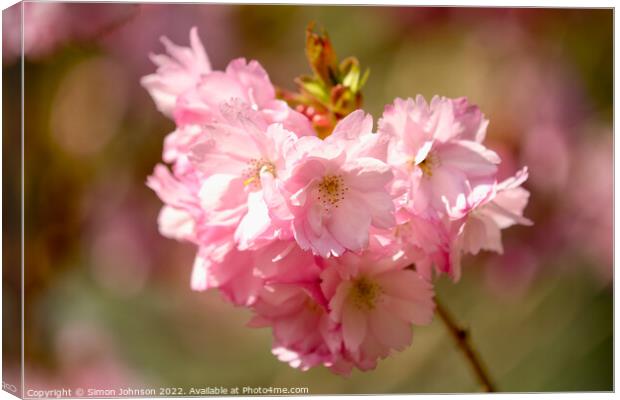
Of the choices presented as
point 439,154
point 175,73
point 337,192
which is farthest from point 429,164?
point 175,73

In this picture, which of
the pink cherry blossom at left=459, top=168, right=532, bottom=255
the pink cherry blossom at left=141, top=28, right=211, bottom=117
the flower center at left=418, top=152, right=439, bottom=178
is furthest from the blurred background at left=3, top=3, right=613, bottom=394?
the flower center at left=418, top=152, right=439, bottom=178

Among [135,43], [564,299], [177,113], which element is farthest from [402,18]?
[177,113]

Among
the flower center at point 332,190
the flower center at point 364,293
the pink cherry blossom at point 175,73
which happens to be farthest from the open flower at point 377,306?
the pink cherry blossom at point 175,73

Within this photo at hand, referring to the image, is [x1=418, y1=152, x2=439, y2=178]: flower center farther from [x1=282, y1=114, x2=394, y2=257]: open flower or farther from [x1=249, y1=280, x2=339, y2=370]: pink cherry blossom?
[x1=249, y1=280, x2=339, y2=370]: pink cherry blossom

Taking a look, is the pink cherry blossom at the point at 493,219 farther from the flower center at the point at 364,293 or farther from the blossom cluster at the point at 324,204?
the flower center at the point at 364,293

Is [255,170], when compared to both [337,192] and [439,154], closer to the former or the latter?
[337,192]

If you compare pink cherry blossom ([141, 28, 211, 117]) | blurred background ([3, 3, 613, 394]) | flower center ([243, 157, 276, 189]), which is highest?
pink cherry blossom ([141, 28, 211, 117])

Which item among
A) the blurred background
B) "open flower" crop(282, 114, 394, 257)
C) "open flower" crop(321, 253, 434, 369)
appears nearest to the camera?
"open flower" crop(282, 114, 394, 257)

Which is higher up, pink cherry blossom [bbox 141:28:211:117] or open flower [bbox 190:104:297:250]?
pink cherry blossom [bbox 141:28:211:117]
